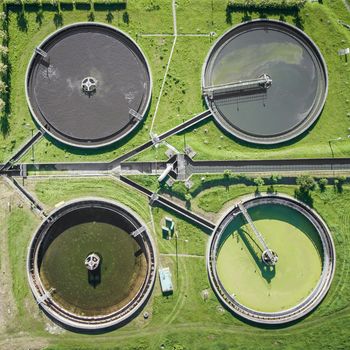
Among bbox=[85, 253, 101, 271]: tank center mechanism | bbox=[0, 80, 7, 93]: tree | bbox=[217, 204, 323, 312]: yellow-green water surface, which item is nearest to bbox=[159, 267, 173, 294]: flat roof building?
bbox=[217, 204, 323, 312]: yellow-green water surface

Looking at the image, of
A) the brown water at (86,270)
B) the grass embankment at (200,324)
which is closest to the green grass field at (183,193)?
the grass embankment at (200,324)

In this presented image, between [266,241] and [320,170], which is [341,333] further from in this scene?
[320,170]

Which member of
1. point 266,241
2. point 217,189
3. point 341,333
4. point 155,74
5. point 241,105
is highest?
point 155,74

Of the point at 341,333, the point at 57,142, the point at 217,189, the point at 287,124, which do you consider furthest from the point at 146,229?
the point at 341,333

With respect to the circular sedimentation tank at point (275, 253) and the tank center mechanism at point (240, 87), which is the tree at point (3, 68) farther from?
the circular sedimentation tank at point (275, 253)

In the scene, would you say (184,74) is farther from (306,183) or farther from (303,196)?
(303,196)

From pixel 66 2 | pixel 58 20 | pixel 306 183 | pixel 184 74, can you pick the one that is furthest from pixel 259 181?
pixel 66 2

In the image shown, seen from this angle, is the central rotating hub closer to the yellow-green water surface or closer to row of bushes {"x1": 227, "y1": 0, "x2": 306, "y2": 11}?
row of bushes {"x1": 227, "y1": 0, "x2": 306, "y2": 11}
